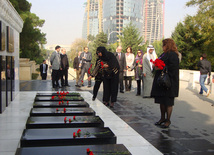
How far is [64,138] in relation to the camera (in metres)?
4.15

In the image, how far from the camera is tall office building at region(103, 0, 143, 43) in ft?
509

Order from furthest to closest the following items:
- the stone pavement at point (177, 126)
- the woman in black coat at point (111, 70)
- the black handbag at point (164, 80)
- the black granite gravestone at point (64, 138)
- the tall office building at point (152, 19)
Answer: the tall office building at point (152, 19) → the woman in black coat at point (111, 70) → the black handbag at point (164, 80) → the stone pavement at point (177, 126) → the black granite gravestone at point (64, 138)

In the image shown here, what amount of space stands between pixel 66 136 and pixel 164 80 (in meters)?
2.45

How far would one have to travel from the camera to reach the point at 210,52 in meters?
24.7

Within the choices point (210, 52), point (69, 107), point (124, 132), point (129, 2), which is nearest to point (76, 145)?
point (124, 132)

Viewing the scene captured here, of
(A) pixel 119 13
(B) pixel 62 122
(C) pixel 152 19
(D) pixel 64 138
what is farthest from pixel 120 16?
(D) pixel 64 138

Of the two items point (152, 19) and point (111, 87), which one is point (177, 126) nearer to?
point (111, 87)

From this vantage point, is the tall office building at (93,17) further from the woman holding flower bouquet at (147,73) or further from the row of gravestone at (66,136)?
the row of gravestone at (66,136)

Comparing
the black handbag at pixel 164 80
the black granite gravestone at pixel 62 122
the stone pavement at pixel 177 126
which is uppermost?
the black handbag at pixel 164 80

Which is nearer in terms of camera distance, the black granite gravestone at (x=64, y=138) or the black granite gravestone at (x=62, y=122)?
the black granite gravestone at (x=64, y=138)

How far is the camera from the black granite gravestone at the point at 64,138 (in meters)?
4.05

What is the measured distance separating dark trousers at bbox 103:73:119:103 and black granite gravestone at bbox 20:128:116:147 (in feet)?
12.1

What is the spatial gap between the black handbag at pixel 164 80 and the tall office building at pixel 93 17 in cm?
16398

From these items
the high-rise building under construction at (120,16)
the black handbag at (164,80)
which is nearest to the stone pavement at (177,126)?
the black handbag at (164,80)
